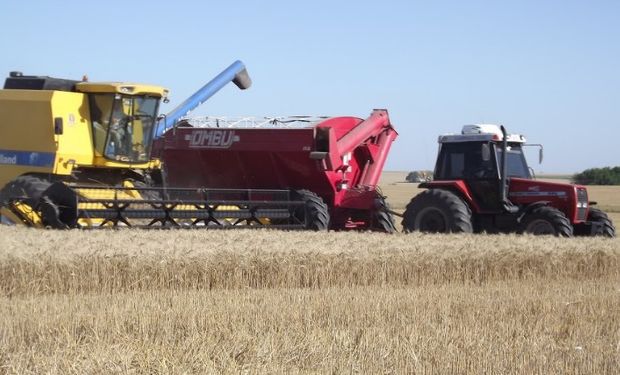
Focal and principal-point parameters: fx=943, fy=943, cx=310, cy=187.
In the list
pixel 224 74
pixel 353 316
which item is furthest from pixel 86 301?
pixel 224 74

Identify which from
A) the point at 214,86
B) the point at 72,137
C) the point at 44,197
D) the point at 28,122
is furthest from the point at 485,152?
the point at 214,86

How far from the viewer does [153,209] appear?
12.2m

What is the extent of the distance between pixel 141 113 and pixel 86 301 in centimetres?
649

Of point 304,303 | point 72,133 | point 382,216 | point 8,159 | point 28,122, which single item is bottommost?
point 304,303

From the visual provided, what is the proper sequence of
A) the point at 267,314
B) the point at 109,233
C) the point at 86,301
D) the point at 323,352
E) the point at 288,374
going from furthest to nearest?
the point at 109,233, the point at 86,301, the point at 267,314, the point at 323,352, the point at 288,374

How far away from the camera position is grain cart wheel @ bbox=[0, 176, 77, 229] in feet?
37.5

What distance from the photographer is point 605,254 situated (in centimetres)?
1102

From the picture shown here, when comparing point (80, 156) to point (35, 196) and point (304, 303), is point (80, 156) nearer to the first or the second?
point (35, 196)

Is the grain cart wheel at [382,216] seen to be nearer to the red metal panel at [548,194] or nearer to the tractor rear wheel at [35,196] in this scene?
the red metal panel at [548,194]

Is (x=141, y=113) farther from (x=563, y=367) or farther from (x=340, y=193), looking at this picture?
(x=563, y=367)

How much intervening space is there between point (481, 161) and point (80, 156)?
5.75m

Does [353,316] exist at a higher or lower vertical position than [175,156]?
lower

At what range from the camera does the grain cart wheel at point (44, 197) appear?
11438 millimetres

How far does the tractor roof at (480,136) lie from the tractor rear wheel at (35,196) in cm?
579
